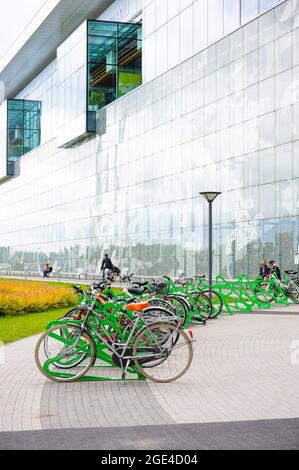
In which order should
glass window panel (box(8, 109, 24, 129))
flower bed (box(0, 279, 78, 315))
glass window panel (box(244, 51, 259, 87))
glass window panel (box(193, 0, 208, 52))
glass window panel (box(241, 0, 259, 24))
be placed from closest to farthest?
flower bed (box(0, 279, 78, 315)), glass window panel (box(244, 51, 259, 87)), glass window panel (box(241, 0, 259, 24)), glass window panel (box(193, 0, 208, 52)), glass window panel (box(8, 109, 24, 129))

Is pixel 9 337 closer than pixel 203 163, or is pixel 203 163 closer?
pixel 9 337

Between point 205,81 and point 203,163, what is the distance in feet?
12.9

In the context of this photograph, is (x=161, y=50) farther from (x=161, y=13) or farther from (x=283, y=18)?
(x=283, y=18)

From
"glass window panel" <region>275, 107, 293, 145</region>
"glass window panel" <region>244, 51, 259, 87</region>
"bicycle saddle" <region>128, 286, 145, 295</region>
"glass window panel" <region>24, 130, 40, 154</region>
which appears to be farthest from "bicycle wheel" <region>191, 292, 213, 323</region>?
"glass window panel" <region>24, 130, 40, 154</region>

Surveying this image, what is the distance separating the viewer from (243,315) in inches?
680

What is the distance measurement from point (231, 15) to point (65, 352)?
25094 millimetres

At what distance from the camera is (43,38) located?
53.5 metres

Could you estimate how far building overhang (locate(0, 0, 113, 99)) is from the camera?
45719 mm

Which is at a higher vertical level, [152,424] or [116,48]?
[116,48]

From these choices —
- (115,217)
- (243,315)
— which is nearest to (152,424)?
(243,315)

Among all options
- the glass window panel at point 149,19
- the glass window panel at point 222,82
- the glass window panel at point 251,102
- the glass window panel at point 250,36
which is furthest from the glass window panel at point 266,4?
the glass window panel at point 149,19

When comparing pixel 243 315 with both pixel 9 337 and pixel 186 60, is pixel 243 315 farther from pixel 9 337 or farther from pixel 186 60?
pixel 186 60

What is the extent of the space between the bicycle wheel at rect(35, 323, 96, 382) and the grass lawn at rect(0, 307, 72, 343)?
4.37 m

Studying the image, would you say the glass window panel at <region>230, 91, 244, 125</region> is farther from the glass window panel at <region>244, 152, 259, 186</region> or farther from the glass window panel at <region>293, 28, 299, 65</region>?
the glass window panel at <region>293, 28, 299, 65</region>
